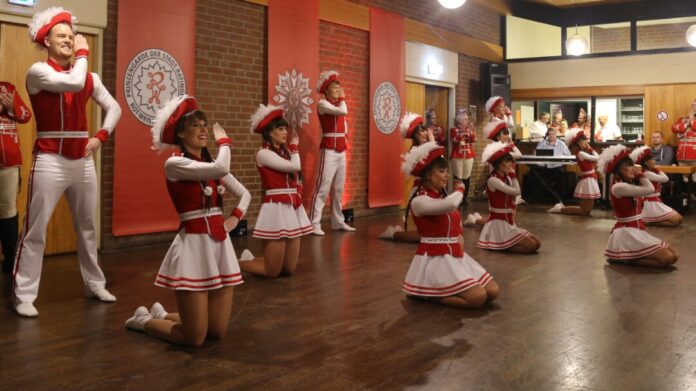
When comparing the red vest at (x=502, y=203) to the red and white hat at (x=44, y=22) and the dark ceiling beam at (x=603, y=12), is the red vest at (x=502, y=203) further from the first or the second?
the dark ceiling beam at (x=603, y=12)

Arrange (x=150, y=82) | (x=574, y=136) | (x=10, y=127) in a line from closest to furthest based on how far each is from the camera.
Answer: (x=10, y=127)
(x=150, y=82)
(x=574, y=136)

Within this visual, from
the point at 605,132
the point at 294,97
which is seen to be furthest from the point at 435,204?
the point at 605,132

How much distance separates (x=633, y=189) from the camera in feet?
18.4

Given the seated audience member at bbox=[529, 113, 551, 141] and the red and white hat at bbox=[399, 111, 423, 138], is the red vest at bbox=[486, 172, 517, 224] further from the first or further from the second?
the seated audience member at bbox=[529, 113, 551, 141]

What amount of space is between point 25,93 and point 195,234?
321 centimetres

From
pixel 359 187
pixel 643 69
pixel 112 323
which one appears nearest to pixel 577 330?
pixel 112 323

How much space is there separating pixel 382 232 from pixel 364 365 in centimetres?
470

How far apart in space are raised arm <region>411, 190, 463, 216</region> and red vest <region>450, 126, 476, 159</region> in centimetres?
646

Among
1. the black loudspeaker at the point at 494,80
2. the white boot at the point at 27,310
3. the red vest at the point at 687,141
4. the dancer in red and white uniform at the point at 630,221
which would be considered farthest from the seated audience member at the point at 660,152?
the white boot at the point at 27,310

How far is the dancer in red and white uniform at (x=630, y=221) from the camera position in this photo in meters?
5.62

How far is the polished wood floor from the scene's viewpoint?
2.95 m

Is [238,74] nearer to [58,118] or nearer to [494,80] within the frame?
[58,118]

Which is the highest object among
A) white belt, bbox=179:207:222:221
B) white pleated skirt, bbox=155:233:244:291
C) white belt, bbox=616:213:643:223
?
white belt, bbox=179:207:222:221

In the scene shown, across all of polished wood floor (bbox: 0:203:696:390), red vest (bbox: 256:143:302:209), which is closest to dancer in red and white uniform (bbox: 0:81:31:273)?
polished wood floor (bbox: 0:203:696:390)
